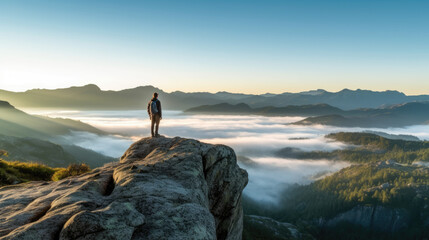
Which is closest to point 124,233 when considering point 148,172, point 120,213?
point 120,213

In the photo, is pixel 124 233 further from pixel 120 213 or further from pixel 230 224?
pixel 230 224

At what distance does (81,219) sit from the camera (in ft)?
32.8

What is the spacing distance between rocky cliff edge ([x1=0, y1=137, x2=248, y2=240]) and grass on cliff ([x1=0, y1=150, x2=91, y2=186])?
8718 millimetres

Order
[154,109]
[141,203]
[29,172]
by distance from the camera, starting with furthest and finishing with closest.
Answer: [29,172], [154,109], [141,203]

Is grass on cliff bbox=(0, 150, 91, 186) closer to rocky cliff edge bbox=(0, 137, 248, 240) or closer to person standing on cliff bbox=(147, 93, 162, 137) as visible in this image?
rocky cliff edge bbox=(0, 137, 248, 240)

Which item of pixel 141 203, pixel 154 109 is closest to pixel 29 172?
pixel 154 109

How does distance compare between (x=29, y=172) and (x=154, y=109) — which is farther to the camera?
(x=29, y=172)

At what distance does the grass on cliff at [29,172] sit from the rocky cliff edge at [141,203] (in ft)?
28.6

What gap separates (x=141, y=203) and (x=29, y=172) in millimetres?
28895

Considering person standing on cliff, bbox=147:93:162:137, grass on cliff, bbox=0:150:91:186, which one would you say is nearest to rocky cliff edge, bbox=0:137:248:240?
person standing on cliff, bbox=147:93:162:137

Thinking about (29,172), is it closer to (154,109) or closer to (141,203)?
(154,109)

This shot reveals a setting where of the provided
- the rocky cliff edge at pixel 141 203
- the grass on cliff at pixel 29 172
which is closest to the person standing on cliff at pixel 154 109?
the rocky cliff edge at pixel 141 203

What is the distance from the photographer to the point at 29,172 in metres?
32.8

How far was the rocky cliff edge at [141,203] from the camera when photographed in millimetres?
10398
